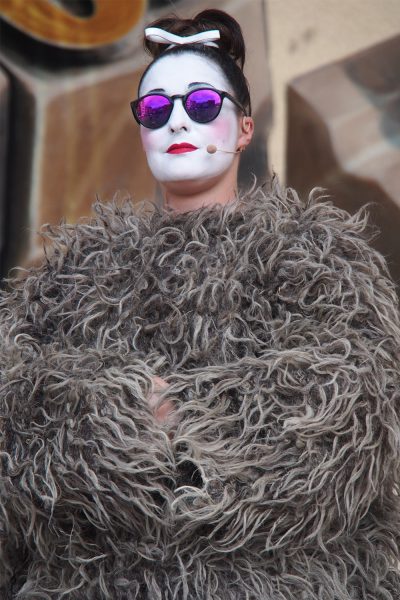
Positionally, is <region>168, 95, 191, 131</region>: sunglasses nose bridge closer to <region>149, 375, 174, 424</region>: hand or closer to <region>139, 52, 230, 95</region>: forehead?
<region>139, 52, 230, 95</region>: forehead

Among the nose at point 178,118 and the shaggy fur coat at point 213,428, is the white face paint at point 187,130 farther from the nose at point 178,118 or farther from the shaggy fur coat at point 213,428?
the shaggy fur coat at point 213,428

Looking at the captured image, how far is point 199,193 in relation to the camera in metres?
1.70

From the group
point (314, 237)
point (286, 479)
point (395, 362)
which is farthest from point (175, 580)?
point (314, 237)

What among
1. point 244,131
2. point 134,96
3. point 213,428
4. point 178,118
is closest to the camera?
point 213,428

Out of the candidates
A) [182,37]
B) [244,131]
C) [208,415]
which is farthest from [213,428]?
[182,37]

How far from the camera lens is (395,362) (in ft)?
4.88

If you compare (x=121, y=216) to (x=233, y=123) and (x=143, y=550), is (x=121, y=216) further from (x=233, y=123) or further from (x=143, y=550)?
(x=143, y=550)

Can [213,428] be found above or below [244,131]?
below

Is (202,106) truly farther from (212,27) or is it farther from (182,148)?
(212,27)

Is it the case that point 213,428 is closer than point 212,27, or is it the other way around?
point 213,428

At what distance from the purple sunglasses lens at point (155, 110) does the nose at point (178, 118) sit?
0.01 metres

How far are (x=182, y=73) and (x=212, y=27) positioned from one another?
0.15 meters

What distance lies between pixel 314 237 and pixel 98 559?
0.57 metres

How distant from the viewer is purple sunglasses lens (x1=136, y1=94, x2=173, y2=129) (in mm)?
1673
